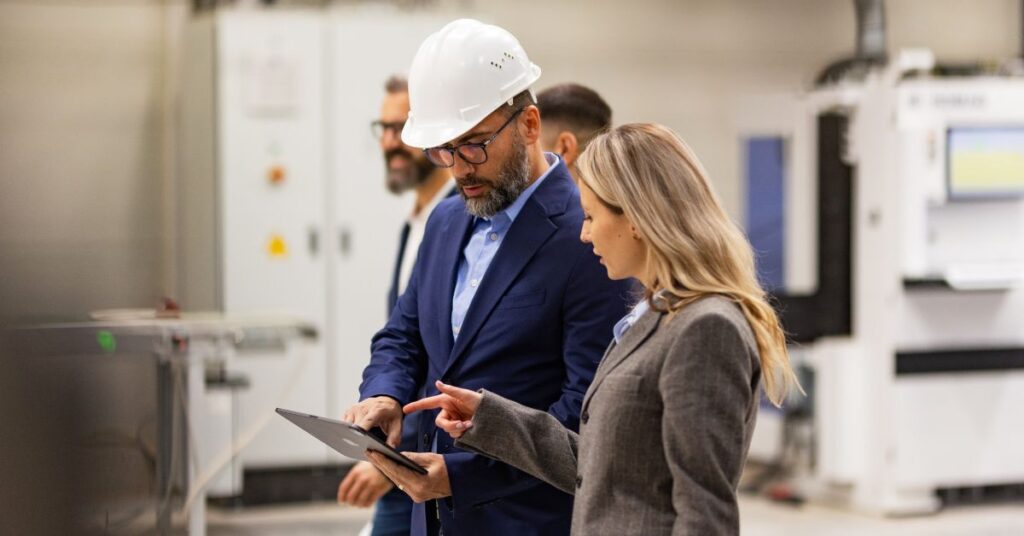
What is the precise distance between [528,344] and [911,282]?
160 inches

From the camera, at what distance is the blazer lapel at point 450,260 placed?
1.94 metres

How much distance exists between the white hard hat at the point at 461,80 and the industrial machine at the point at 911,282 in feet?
12.6

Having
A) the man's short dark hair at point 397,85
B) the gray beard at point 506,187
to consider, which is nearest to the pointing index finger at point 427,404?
the gray beard at point 506,187

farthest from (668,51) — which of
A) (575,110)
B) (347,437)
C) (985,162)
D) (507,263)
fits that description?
(347,437)

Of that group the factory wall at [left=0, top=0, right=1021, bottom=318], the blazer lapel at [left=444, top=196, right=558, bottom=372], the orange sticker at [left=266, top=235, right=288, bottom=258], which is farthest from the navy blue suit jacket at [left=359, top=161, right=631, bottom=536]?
the orange sticker at [left=266, top=235, right=288, bottom=258]

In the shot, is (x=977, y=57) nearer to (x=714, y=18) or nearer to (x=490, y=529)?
(x=714, y=18)

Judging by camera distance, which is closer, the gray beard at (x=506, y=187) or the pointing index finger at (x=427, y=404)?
the pointing index finger at (x=427, y=404)

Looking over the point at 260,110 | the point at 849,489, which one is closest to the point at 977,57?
the point at 849,489

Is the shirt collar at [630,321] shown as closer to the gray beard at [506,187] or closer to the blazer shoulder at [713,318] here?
the blazer shoulder at [713,318]

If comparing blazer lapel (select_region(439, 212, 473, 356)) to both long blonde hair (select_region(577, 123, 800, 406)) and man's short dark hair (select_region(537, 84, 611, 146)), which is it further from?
man's short dark hair (select_region(537, 84, 611, 146))

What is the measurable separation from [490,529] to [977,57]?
6668mm

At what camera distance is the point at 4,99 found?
0.65 meters

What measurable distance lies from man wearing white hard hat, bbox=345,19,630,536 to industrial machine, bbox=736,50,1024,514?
3.80m

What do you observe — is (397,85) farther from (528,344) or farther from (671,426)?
(671,426)
